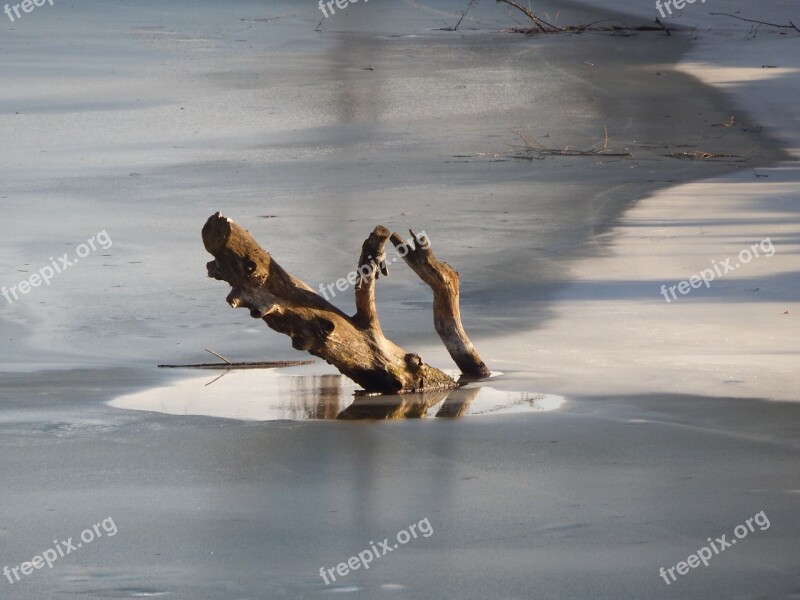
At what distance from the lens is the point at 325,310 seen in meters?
8.85

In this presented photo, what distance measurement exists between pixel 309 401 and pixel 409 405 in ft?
1.73

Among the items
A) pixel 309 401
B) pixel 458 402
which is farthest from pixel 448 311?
pixel 309 401

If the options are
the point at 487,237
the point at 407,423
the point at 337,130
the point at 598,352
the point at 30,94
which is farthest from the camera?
the point at 30,94

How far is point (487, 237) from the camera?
14.2m

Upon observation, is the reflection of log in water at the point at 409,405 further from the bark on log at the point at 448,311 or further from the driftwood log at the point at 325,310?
the bark on log at the point at 448,311

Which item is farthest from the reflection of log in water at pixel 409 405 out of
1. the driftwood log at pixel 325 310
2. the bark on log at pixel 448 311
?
the bark on log at pixel 448 311

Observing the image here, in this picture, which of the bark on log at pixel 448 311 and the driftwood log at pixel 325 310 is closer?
the driftwood log at pixel 325 310

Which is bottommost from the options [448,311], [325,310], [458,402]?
[458,402]

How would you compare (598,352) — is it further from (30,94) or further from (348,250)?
(30,94)

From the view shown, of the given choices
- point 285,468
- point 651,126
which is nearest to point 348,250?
point 285,468

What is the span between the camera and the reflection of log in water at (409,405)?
848 centimetres

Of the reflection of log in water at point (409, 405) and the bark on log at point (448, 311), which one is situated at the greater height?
the bark on log at point (448, 311)

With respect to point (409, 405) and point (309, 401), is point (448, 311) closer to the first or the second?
point (409, 405)

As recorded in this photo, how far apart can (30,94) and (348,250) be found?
12471 millimetres
